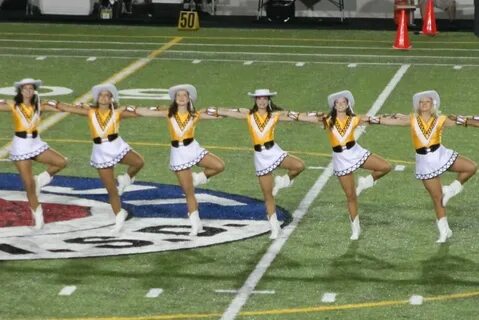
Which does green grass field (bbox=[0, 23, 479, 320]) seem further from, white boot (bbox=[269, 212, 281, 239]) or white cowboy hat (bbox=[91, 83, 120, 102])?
white cowboy hat (bbox=[91, 83, 120, 102])

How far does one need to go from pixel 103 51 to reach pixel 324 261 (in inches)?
641

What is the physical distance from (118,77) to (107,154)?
461 inches

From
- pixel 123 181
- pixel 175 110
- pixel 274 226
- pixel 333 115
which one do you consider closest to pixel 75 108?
pixel 123 181

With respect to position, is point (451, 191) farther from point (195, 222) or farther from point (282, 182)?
point (195, 222)

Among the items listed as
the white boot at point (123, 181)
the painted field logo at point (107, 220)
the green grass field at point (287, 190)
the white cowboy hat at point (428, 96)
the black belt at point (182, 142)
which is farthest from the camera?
the white boot at point (123, 181)

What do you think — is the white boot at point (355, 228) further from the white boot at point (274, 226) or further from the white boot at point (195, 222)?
the white boot at point (195, 222)

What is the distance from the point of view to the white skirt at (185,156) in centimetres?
1834

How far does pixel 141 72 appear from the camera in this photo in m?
30.8

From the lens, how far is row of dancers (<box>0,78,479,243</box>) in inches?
711

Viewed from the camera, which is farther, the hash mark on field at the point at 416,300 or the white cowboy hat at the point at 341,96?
the white cowboy hat at the point at 341,96

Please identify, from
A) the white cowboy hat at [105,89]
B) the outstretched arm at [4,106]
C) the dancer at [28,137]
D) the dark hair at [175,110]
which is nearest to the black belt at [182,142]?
the dark hair at [175,110]

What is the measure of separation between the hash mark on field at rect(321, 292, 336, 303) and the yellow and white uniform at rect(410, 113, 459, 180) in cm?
230

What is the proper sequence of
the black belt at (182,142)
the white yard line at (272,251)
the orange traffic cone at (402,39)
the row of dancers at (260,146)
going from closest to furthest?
the white yard line at (272,251)
the row of dancers at (260,146)
the black belt at (182,142)
the orange traffic cone at (402,39)

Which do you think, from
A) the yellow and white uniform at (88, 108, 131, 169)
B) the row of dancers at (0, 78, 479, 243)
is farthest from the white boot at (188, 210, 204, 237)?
the yellow and white uniform at (88, 108, 131, 169)
